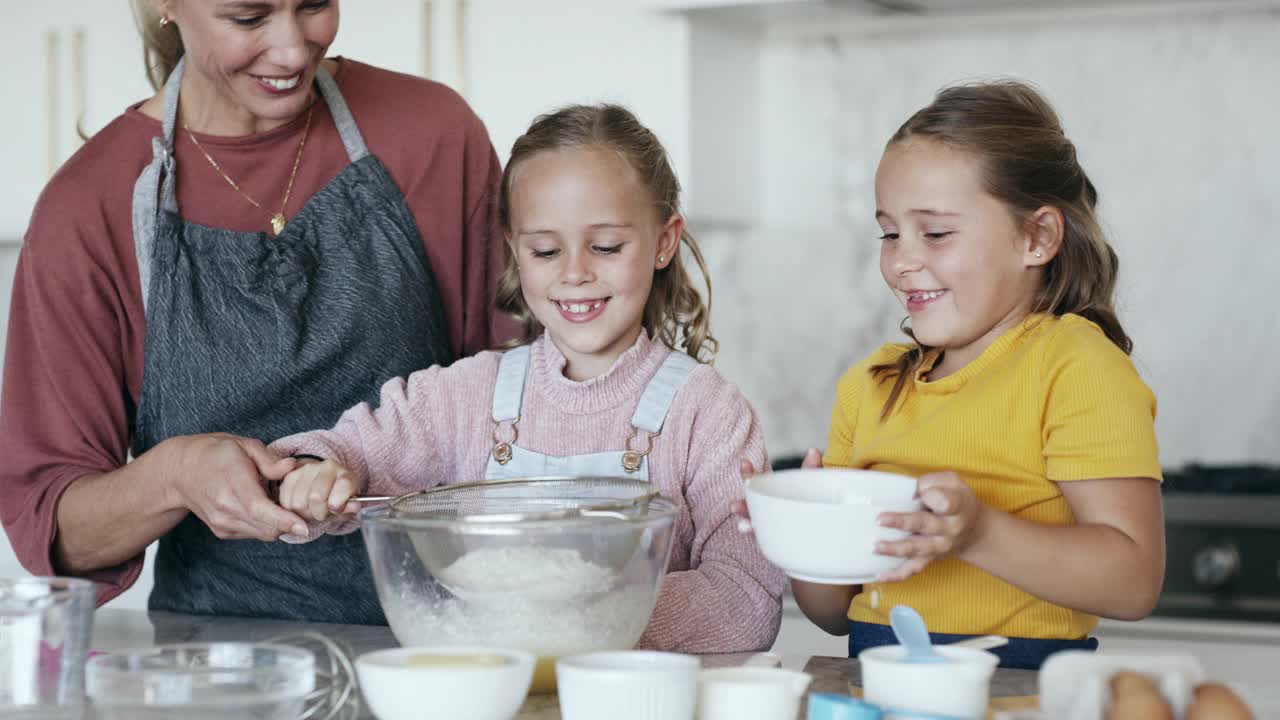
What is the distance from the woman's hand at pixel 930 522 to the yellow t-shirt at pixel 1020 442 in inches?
6.7

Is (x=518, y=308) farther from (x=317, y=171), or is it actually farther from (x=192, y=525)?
(x=192, y=525)

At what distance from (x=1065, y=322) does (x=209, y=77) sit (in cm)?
93

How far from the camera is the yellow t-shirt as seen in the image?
1214mm

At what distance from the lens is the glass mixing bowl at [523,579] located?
0.98 meters

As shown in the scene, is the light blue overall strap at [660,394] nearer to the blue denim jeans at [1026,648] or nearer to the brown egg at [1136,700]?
the blue denim jeans at [1026,648]

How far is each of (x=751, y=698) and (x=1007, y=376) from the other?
0.54 metres

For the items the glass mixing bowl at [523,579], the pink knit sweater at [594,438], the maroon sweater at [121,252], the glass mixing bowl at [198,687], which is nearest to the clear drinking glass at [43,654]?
the glass mixing bowl at [198,687]

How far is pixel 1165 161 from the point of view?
2.71 m

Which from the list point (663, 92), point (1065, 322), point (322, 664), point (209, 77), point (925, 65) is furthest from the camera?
point (925, 65)

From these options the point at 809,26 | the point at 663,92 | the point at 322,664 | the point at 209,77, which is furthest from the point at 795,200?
the point at 322,664

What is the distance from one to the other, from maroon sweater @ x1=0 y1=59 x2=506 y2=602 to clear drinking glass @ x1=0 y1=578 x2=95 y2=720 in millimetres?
488

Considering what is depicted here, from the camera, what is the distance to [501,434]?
148 centimetres

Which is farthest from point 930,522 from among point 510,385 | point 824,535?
point 510,385

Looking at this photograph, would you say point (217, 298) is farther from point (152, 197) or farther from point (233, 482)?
point (233, 482)
